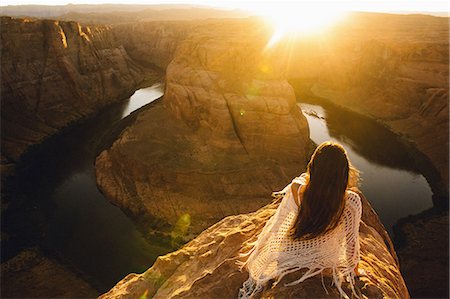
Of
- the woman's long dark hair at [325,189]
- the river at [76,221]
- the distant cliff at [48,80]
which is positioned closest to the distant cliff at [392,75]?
the river at [76,221]

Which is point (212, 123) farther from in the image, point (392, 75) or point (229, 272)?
point (392, 75)

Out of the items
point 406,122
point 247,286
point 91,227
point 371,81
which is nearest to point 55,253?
point 91,227

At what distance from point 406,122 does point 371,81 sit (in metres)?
11.0

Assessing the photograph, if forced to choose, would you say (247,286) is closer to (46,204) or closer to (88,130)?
(46,204)

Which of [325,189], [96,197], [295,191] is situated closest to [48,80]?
[96,197]

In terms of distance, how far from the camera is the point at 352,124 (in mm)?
39812

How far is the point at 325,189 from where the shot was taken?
3756 millimetres

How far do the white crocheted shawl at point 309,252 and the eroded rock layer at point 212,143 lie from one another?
16.6 metres

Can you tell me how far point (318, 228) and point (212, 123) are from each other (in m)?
22.5

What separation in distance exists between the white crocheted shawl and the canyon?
26 cm

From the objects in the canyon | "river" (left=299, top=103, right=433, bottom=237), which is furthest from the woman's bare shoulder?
"river" (left=299, top=103, right=433, bottom=237)

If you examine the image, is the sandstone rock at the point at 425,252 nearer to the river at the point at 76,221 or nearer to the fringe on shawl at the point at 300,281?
the river at the point at 76,221

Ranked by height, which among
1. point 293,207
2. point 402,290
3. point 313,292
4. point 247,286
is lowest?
point 402,290

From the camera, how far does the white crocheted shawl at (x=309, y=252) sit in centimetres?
399
